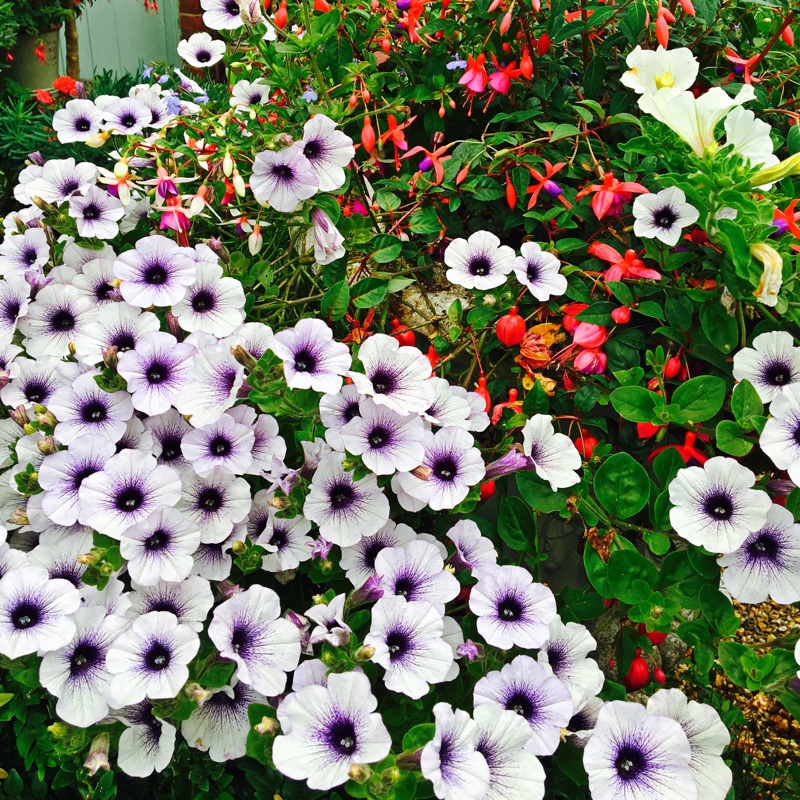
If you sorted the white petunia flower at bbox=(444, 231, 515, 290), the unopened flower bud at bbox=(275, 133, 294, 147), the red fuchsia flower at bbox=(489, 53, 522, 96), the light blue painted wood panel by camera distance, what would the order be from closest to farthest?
the unopened flower bud at bbox=(275, 133, 294, 147) < the white petunia flower at bbox=(444, 231, 515, 290) < the red fuchsia flower at bbox=(489, 53, 522, 96) < the light blue painted wood panel

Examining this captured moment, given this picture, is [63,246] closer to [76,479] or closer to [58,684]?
[76,479]

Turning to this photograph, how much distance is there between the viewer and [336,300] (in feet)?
3.40

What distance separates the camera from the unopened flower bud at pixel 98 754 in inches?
31.5

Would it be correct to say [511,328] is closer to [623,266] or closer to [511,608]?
[623,266]

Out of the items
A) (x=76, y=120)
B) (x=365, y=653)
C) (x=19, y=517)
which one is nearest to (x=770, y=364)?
(x=365, y=653)

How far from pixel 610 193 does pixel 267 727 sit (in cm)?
85

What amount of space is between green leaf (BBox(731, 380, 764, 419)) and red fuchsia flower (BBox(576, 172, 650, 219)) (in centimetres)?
33

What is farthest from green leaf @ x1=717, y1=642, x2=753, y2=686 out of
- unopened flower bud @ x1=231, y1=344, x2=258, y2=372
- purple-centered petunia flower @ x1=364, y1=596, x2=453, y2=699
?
unopened flower bud @ x1=231, y1=344, x2=258, y2=372

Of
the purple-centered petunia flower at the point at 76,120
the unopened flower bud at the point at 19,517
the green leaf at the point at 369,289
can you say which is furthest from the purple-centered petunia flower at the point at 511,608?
the purple-centered petunia flower at the point at 76,120

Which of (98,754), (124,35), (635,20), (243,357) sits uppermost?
(635,20)

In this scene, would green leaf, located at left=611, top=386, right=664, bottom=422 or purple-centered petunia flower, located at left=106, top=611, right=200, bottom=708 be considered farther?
green leaf, located at left=611, top=386, right=664, bottom=422

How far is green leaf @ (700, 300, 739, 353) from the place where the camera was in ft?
3.35

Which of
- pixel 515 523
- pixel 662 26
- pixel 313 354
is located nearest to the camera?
pixel 313 354

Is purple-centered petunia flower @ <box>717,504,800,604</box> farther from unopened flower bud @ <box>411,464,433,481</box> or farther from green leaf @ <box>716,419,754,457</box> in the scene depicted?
unopened flower bud @ <box>411,464,433,481</box>
